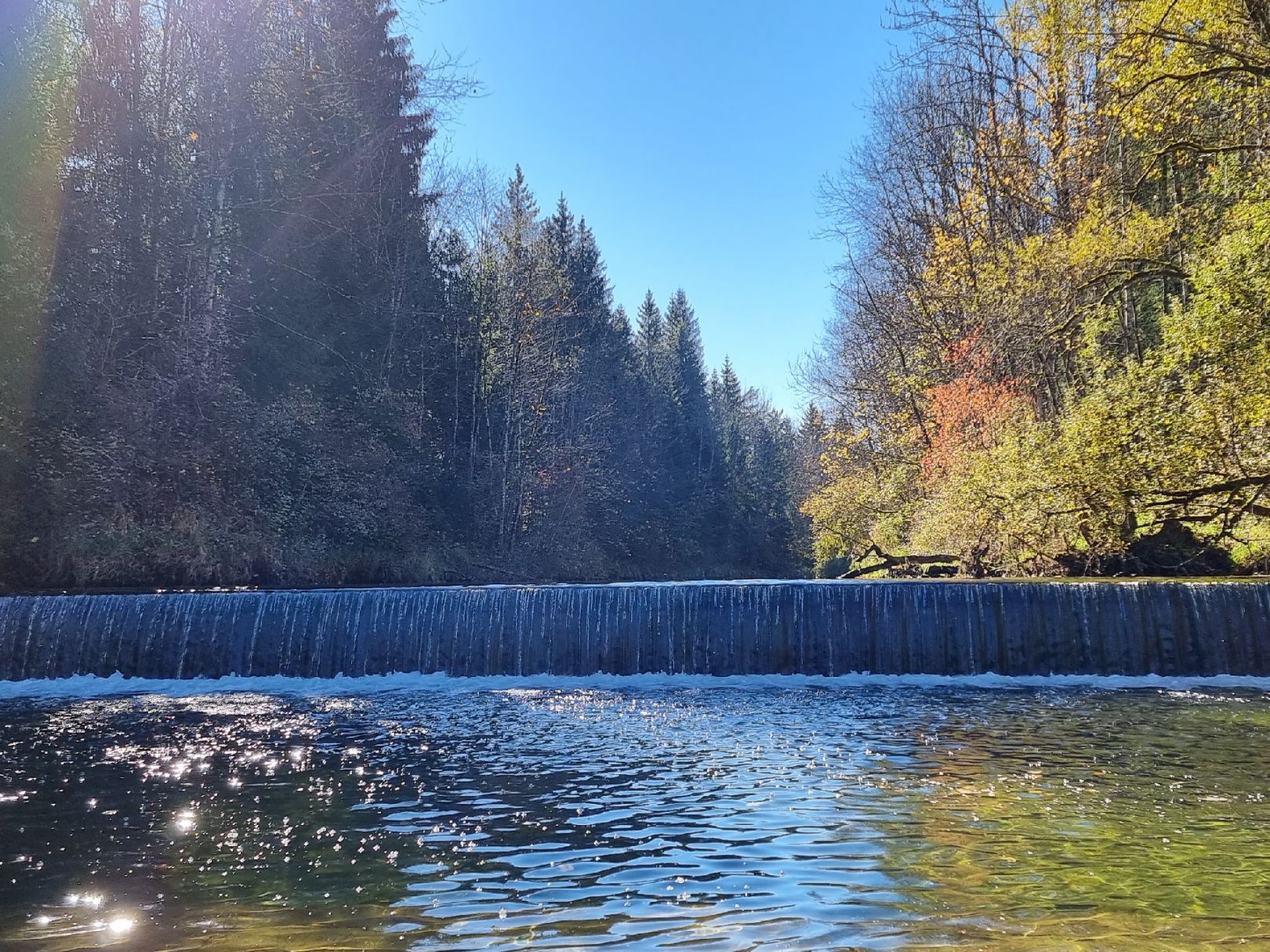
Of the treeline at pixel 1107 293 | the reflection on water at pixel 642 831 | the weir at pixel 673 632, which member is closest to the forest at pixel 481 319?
the treeline at pixel 1107 293

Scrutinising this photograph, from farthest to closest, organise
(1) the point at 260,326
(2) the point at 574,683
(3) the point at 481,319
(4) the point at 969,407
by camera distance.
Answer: (3) the point at 481,319, (1) the point at 260,326, (4) the point at 969,407, (2) the point at 574,683

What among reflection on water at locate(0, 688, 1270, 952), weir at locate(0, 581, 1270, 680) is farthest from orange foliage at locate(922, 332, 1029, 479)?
reflection on water at locate(0, 688, 1270, 952)

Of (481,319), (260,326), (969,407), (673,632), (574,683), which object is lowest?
(574,683)

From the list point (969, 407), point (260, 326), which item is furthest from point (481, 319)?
point (969, 407)

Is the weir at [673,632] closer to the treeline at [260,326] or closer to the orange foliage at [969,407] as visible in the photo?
the treeline at [260,326]

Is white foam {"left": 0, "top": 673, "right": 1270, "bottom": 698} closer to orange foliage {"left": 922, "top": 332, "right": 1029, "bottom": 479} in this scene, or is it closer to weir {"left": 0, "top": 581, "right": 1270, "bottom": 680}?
weir {"left": 0, "top": 581, "right": 1270, "bottom": 680}

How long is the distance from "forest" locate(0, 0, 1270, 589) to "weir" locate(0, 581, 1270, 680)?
2.31 m

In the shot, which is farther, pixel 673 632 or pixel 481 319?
pixel 481 319

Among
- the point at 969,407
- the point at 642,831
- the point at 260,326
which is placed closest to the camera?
the point at 642,831

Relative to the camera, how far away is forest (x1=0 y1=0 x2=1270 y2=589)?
12523mm

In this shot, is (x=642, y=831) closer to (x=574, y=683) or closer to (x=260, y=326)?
(x=574, y=683)

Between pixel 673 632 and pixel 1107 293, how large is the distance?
8976 millimetres

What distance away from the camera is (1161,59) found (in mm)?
11156

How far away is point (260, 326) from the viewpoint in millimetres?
22531
